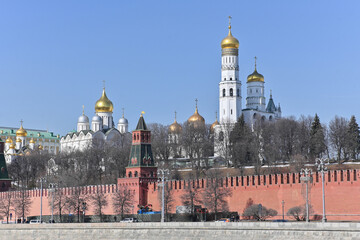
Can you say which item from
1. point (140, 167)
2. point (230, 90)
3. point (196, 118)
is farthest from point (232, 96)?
point (140, 167)

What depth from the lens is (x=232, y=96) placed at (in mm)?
96625

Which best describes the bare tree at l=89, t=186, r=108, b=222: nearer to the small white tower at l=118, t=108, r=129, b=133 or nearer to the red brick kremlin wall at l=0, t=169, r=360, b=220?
the red brick kremlin wall at l=0, t=169, r=360, b=220

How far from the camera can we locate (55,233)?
46.5 metres

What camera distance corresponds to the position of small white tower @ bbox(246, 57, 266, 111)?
4018 inches

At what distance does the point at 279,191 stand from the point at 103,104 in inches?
2432

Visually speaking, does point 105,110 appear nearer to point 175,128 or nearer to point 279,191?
point 175,128

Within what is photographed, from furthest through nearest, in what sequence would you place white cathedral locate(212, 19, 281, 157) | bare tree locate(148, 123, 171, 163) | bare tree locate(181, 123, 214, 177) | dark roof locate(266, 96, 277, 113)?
1. dark roof locate(266, 96, 277, 113)
2. white cathedral locate(212, 19, 281, 157)
3. bare tree locate(148, 123, 171, 163)
4. bare tree locate(181, 123, 214, 177)

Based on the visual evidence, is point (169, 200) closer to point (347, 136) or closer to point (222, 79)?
point (347, 136)

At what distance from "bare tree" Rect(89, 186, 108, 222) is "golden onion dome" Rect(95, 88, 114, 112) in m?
48.3

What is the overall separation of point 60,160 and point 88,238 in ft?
168

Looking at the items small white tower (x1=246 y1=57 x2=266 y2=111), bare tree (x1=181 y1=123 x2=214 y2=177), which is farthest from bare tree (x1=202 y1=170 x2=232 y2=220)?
small white tower (x1=246 y1=57 x2=266 y2=111)

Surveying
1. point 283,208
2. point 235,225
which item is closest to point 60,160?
point 283,208

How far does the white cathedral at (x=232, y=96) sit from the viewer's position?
93.8 meters

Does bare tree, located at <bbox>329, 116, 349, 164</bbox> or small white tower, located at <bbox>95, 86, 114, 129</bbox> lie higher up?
small white tower, located at <bbox>95, 86, 114, 129</bbox>
